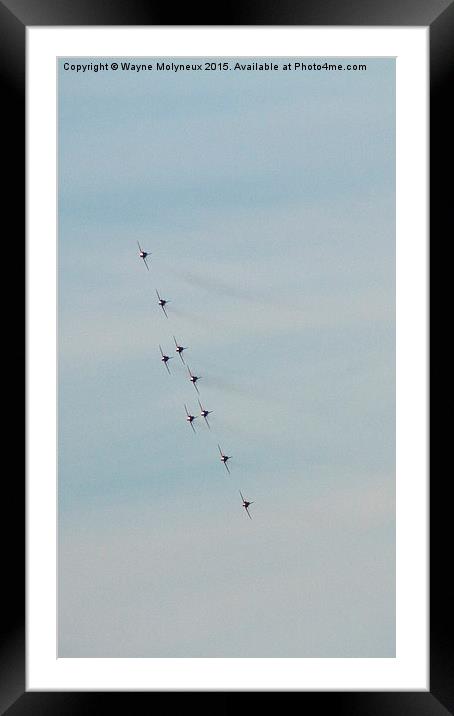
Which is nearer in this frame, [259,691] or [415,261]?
[259,691]

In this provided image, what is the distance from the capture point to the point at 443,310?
505cm

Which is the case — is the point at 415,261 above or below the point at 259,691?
above

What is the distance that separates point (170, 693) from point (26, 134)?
3.61 metres

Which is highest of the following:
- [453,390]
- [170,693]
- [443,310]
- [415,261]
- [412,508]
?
[415,261]

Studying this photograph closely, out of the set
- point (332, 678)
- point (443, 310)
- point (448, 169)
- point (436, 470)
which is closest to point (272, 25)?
point (448, 169)

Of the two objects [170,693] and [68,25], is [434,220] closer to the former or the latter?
[68,25]

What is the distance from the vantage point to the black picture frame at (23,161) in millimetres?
4926

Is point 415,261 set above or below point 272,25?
below

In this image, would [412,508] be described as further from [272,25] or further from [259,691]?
[272,25]

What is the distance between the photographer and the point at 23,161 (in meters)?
5.13

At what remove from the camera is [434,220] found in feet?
16.7

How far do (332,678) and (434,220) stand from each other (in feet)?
9.59

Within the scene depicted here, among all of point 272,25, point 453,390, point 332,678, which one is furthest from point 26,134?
point 332,678

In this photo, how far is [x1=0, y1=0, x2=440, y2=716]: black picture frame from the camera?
4926 millimetres
